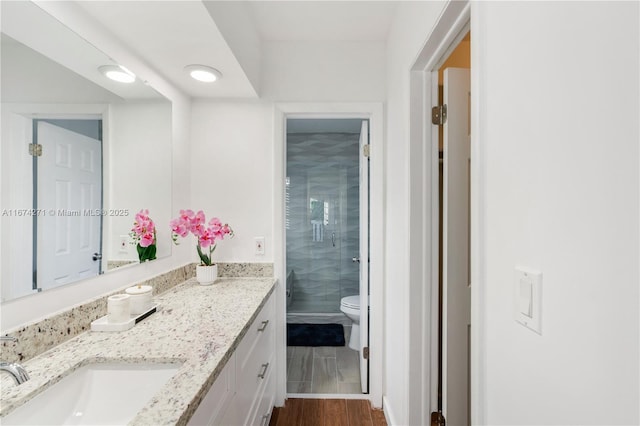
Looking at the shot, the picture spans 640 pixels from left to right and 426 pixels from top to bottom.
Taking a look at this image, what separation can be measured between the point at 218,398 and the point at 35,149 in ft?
3.22

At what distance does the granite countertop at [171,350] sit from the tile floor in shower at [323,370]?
3.59 ft

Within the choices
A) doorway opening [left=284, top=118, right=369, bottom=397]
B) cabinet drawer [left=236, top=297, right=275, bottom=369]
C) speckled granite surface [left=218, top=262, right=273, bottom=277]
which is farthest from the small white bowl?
doorway opening [left=284, top=118, right=369, bottom=397]

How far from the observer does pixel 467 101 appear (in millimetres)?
1306

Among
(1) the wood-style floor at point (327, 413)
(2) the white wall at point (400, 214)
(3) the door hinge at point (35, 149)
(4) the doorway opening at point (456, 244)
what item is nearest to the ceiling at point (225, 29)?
(2) the white wall at point (400, 214)

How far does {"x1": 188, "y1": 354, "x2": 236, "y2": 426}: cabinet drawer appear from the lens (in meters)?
0.80

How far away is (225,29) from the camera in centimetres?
135

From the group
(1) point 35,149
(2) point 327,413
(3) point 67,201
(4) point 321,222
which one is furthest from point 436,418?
(4) point 321,222

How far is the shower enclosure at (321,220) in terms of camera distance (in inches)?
147

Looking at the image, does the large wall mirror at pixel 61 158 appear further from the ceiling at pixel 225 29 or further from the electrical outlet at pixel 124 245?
the ceiling at pixel 225 29

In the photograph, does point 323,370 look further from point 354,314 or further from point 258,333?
point 258,333

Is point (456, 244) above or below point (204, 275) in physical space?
above

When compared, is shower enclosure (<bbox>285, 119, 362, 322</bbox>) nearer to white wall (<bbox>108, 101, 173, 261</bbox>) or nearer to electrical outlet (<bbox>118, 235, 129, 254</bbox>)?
white wall (<bbox>108, 101, 173, 261</bbox>)
